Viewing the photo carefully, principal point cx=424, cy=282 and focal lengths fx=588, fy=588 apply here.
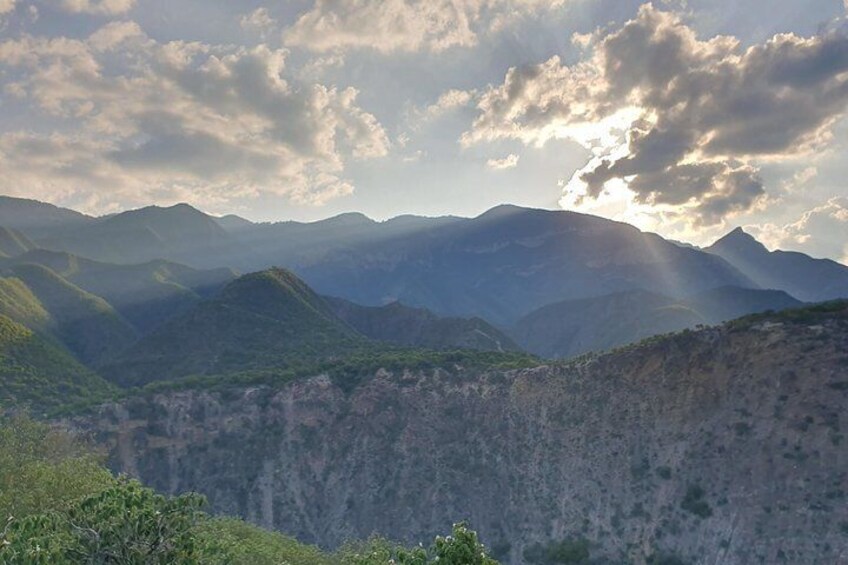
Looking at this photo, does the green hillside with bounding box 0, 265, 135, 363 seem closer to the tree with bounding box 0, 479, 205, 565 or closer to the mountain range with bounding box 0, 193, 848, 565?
the mountain range with bounding box 0, 193, 848, 565

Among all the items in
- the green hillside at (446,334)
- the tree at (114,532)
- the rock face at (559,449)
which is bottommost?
the rock face at (559,449)

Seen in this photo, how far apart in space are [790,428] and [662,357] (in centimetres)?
1802

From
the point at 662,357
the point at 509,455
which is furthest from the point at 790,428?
the point at 509,455

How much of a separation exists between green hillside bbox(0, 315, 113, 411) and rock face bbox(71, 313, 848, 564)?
37.9ft

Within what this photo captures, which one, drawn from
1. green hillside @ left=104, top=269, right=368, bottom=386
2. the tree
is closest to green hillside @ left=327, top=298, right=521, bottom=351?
green hillside @ left=104, top=269, right=368, bottom=386

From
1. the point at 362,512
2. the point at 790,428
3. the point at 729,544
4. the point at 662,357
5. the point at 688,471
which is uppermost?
the point at 662,357

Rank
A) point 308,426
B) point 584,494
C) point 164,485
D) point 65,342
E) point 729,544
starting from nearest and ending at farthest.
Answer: point 729,544 → point 584,494 → point 164,485 → point 308,426 → point 65,342

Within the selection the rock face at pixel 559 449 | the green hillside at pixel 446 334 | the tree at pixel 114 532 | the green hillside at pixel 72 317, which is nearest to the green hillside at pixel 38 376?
the rock face at pixel 559 449

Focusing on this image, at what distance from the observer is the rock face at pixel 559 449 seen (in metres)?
59.3

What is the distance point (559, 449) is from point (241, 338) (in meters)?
80.7

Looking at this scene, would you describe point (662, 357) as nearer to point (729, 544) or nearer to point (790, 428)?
point (790, 428)

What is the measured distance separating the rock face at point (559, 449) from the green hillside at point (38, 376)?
11540 mm

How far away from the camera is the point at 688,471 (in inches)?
2571

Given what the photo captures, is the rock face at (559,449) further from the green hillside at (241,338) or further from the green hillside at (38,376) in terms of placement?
the green hillside at (241,338)
